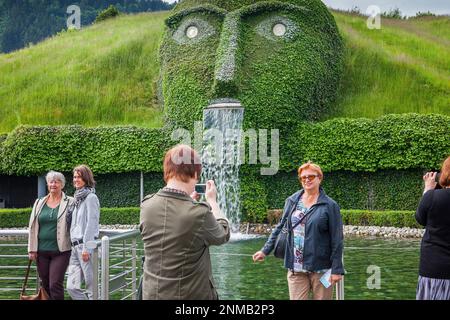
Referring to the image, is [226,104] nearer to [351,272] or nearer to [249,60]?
[249,60]

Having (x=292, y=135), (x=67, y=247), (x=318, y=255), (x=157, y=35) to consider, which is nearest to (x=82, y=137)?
(x=292, y=135)

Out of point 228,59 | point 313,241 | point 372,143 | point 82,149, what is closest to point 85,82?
point 82,149

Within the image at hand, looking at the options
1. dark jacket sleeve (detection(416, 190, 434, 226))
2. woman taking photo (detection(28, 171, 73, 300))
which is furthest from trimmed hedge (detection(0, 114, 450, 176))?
dark jacket sleeve (detection(416, 190, 434, 226))

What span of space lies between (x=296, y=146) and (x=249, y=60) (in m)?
4.01

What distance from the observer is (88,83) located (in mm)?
32531

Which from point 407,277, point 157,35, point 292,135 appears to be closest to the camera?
point 407,277

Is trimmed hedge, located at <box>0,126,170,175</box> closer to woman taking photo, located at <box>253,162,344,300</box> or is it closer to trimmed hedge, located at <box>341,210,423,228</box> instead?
trimmed hedge, located at <box>341,210,423,228</box>

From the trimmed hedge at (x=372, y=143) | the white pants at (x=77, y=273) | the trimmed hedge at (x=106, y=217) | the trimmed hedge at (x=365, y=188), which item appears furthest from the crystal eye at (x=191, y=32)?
the white pants at (x=77, y=273)

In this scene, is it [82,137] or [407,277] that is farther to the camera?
[82,137]

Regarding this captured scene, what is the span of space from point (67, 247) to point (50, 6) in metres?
70.9

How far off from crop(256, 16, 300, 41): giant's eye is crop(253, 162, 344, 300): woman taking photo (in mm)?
20664

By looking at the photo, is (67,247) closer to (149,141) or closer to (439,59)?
(149,141)

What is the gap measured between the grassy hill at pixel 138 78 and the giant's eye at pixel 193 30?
14.1ft

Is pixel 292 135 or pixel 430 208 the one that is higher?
pixel 292 135
